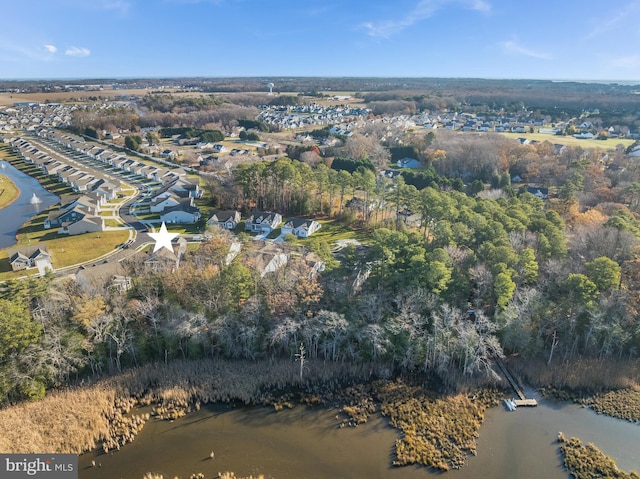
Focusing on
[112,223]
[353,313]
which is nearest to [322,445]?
[353,313]

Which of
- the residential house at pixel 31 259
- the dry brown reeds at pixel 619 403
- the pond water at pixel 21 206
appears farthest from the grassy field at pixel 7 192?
the dry brown reeds at pixel 619 403

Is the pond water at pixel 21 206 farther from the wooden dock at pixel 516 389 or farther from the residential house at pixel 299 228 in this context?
the wooden dock at pixel 516 389

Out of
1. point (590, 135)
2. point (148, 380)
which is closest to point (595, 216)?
point (148, 380)

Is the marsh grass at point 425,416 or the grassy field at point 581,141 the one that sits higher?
the grassy field at point 581,141

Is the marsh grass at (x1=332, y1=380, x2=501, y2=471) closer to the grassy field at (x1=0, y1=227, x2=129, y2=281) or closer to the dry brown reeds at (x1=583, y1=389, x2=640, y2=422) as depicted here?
the dry brown reeds at (x1=583, y1=389, x2=640, y2=422)

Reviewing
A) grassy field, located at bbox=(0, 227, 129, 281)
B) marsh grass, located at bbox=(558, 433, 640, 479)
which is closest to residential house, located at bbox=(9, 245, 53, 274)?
grassy field, located at bbox=(0, 227, 129, 281)

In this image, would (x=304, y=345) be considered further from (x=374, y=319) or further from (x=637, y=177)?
(x=637, y=177)
